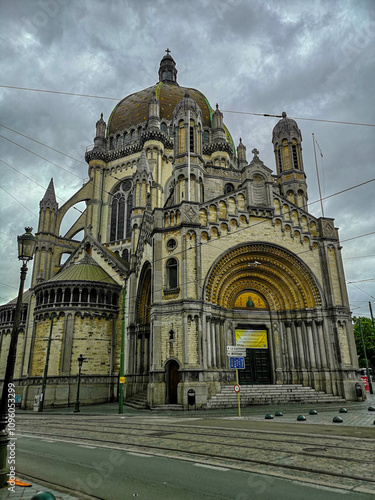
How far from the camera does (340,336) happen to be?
25.8 metres

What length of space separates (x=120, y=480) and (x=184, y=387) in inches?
626

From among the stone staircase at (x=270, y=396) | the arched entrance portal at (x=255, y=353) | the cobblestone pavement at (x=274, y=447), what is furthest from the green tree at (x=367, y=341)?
the cobblestone pavement at (x=274, y=447)

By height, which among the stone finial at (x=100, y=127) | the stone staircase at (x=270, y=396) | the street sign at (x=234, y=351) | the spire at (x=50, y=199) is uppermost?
the stone finial at (x=100, y=127)

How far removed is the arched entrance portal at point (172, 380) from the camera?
23.0 meters

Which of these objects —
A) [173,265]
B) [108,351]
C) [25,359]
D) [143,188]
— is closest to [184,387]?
[173,265]

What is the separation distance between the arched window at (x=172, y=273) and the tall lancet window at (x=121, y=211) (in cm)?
2174

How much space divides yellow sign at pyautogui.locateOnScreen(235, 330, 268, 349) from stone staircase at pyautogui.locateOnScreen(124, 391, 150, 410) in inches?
295

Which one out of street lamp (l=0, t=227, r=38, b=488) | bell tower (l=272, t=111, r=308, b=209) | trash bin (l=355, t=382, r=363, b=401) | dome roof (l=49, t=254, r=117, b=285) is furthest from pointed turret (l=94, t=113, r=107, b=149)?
street lamp (l=0, t=227, r=38, b=488)

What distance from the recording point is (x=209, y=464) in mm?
7090

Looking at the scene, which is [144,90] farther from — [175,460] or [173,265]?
[175,460]

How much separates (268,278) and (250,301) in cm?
218

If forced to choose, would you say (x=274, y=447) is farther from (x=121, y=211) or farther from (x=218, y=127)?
(x=218, y=127)

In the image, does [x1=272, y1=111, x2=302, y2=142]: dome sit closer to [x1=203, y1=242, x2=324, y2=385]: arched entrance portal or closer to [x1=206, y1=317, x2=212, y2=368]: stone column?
[x1=203, y1=242, x2=324, y2=385]: arched entrance portal

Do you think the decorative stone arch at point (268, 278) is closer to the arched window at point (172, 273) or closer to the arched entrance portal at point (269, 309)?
the arched entrance portal at point (269, 309)
